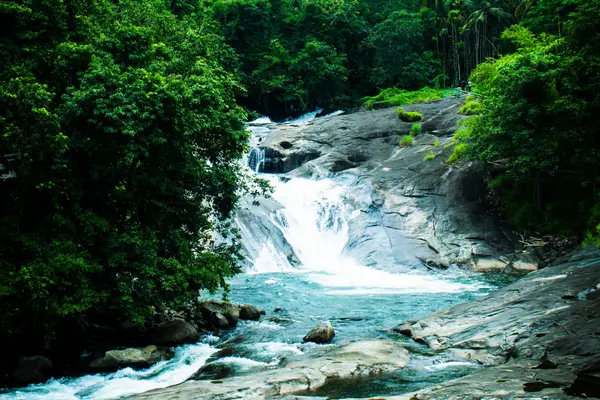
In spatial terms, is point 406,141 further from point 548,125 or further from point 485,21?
point 485,21

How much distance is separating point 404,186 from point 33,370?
19.0 m

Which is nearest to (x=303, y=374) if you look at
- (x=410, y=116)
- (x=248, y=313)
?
(x=248, y=313)

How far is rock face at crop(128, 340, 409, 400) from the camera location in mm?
9133

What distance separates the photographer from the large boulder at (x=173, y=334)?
43.3ft

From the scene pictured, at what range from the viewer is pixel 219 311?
→ 15.2 m

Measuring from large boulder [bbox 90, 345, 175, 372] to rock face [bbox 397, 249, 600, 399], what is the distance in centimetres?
577

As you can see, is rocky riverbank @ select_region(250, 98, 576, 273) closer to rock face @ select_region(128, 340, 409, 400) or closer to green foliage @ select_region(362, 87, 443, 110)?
green foliage @ select_region(362, 87, 443, 110)

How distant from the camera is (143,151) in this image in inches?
466

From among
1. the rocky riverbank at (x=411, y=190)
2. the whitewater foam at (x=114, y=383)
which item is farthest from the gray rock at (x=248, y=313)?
the rocky riverbank at (x=411, y=190)

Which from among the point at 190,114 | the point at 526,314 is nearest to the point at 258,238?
the point at 190,114

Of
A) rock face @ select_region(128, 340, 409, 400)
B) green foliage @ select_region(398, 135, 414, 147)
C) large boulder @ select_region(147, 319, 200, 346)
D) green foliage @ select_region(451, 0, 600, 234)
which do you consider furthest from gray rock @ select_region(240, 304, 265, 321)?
green foliage @ select_region(398, 135, 414, 147)

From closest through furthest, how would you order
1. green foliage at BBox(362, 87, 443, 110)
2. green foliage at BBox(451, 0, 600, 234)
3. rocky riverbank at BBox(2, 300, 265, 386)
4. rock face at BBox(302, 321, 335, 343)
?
rocky riverbank at BBox(2, 300, 265, 386) < rock face at BBox(302, 321, 335, 343) < green foliage at BBox(451, 0, 600, 234) < green foliage at BBox(362, 87, 443, 110)

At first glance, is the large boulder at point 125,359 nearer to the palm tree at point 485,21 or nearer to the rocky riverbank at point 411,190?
the rocky riverbank at point 411,190

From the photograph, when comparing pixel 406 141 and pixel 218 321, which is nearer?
pixel 218 321
